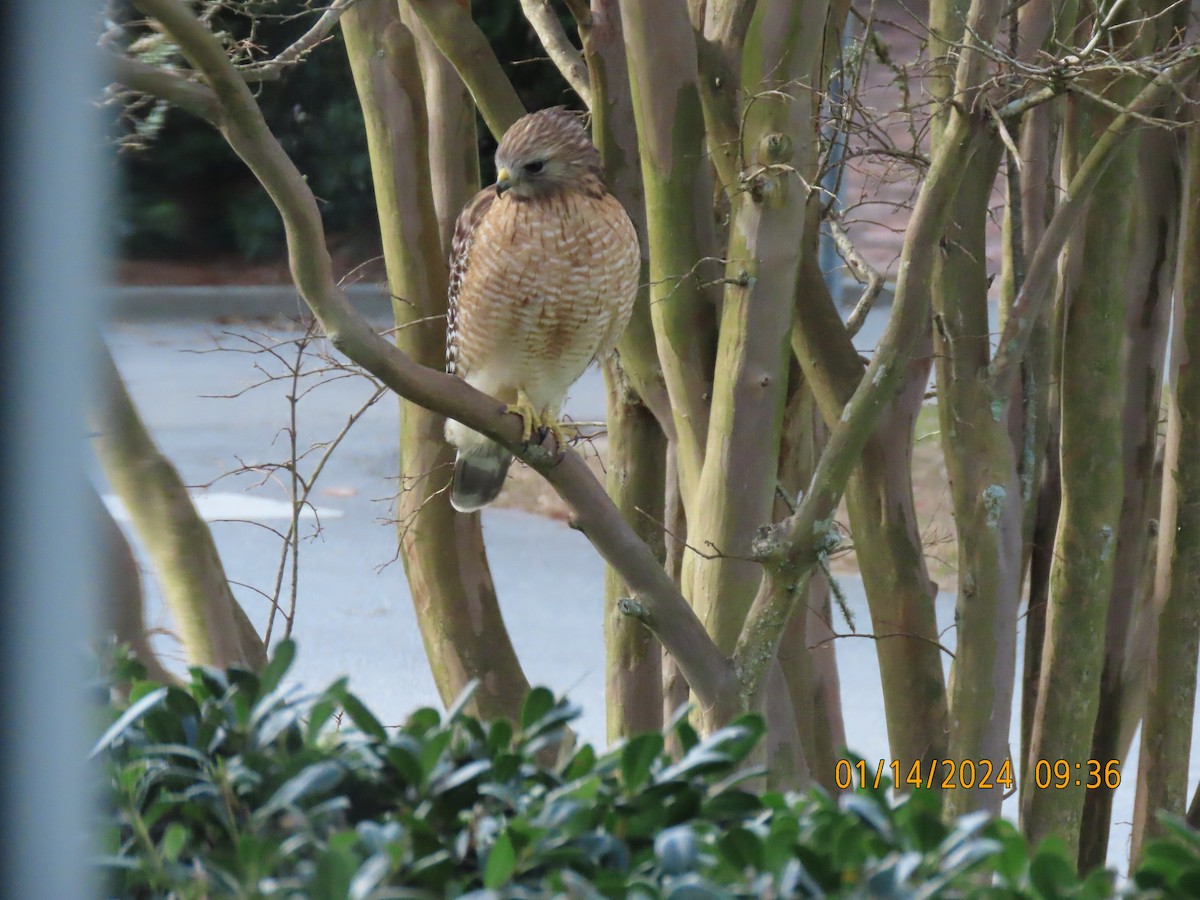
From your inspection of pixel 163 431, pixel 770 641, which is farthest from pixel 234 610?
pixel 163 431

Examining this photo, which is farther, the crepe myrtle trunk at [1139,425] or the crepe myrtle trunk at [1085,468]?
the crepe myrtle trunk at [1139,425]

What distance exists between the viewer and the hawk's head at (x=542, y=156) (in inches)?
96.7

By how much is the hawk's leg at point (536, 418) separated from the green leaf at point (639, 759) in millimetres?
1072

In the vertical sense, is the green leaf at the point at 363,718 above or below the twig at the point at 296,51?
below

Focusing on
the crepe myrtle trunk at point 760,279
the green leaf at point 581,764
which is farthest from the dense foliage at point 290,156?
the green leaf at point 581,764

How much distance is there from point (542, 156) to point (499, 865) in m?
1.69

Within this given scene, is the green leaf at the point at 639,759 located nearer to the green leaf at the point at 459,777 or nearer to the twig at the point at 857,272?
the green leaf at the point at 459,777

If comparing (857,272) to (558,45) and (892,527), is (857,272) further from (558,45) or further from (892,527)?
(558,45)

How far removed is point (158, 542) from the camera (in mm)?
2111

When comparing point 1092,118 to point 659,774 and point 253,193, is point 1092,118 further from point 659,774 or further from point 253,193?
point 253,193

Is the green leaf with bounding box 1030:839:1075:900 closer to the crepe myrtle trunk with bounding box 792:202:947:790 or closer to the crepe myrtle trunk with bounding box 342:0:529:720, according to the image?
the crepe myrtle trunk with bounding box 792:202:947:790

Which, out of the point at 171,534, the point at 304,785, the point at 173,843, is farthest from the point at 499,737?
the point at 171,534

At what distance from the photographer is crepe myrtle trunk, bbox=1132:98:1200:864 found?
2771mm

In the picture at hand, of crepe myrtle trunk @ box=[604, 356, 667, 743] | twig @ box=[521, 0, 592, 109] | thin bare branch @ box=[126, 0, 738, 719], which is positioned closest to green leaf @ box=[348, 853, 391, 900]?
→ thin bare branch @ box=[126, 0, 738, 719]
